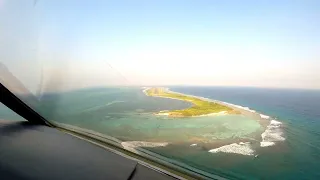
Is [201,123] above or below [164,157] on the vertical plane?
above

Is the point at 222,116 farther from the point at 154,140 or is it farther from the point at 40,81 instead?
the point at 40,81

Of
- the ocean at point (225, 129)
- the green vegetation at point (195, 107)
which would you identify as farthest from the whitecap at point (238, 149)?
the green vegetation at point (195, 107)

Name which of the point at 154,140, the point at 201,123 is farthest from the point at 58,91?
the point at 201,123

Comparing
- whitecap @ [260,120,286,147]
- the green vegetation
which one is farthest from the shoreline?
the green vegetation

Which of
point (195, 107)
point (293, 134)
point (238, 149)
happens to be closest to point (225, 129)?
point (238, 149)

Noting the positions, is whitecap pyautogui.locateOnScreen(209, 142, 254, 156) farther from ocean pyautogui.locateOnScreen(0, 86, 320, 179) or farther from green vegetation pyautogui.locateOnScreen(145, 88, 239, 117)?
green vegetation pyautogui.locateOnScreen(145, 88, 239, 117)

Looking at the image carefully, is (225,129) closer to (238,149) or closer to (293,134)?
(238,149)

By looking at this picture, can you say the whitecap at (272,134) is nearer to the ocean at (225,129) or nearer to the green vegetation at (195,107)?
the ocean at (225,129)

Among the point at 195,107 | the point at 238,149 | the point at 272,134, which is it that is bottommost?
the point at 238,149
